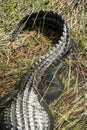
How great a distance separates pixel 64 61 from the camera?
4.24m

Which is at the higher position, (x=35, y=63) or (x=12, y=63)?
(x=12, y=63)

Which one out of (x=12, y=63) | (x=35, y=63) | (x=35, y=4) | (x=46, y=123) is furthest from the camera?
(x=35, y=4)

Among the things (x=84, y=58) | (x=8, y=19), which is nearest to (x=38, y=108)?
(x=84, y=58)

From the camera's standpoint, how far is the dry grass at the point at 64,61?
12.7ft

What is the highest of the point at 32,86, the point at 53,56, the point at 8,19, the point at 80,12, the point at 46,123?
the point at 8,19

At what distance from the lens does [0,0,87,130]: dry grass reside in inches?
153

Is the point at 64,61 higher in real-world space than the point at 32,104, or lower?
higher

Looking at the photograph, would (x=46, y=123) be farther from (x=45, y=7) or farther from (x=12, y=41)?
(x=45, y=7)

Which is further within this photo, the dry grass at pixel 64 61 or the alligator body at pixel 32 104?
the dry grass at pixel 64 61

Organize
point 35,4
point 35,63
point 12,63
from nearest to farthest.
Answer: point 35,63, point 12,63, point 35,4

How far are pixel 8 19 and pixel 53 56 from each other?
81cm

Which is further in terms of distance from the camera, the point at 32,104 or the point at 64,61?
the point at 64,61

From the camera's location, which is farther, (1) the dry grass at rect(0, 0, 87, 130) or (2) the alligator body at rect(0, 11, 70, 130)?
(1) the dry grass at rect(0, 0, 87, 130)

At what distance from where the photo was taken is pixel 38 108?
376 cm
